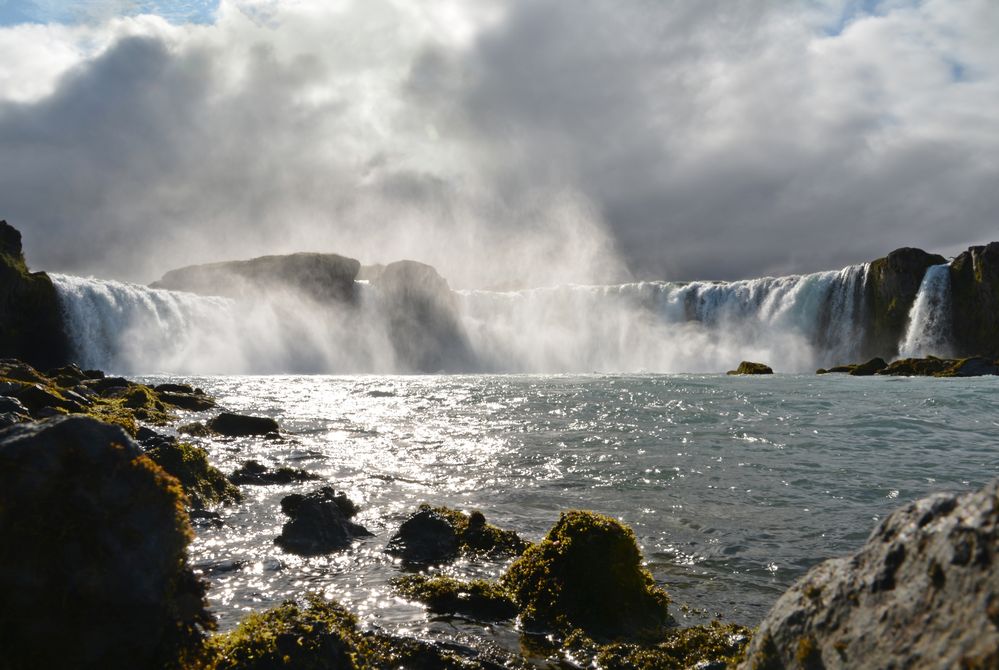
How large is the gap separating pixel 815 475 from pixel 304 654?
13547 millimetres

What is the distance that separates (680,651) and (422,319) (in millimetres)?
126795

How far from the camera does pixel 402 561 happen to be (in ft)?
30.1

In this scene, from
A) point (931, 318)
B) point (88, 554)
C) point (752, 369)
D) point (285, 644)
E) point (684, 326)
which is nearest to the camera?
point (88, 554)

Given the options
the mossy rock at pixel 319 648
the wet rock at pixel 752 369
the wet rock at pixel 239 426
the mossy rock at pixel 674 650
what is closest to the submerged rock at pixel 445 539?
the mossy rock at pixel 319 648

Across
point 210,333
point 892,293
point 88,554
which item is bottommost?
point 88,554

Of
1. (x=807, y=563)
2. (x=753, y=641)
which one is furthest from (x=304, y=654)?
(x=807, y=563)

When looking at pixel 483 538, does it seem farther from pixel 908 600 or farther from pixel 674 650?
pixel 908 600

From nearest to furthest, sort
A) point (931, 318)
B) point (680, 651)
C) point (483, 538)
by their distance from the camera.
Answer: point (680, 651), point (483, 538), point (931, 318)

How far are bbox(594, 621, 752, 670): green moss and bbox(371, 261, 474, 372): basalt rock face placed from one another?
109313 mm

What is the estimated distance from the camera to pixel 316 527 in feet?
32.8

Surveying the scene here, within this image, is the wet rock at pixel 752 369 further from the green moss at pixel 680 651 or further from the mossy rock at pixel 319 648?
the mossy rock at pixel 319 648

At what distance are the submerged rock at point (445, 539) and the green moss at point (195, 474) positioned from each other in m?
4.34

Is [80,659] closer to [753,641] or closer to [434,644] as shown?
[434,644]

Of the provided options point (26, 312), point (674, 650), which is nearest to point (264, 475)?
point (674, 650)
